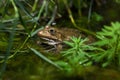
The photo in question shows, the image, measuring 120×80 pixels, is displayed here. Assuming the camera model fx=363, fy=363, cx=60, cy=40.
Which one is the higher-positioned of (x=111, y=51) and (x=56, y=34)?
(x=111, y=51)

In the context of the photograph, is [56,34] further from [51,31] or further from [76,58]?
[76,58]

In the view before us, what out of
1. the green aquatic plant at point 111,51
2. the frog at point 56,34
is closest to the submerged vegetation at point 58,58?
the green aquatic plant at point 111,51

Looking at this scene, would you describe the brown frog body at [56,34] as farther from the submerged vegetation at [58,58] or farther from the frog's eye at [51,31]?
the submerged vegetation at [58,58]

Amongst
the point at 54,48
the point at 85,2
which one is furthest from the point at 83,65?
the point at 85,2

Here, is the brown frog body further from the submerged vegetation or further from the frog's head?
the submerged vegetation

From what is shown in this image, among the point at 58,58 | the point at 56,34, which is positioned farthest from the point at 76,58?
the point at 56,34

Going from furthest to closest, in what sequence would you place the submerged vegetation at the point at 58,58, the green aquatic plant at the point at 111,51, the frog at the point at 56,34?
1. the frog at the point at 56,34
2. the green aquatic plant at the point at 111,51
3. the submerged vegetation at the point at 58,58

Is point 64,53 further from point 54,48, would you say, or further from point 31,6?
point 31,6

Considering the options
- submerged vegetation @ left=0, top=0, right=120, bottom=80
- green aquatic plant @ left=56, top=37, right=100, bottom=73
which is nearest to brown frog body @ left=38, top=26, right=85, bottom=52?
submerged vegetation @ left=0, top=0, right=120, bottom=80
